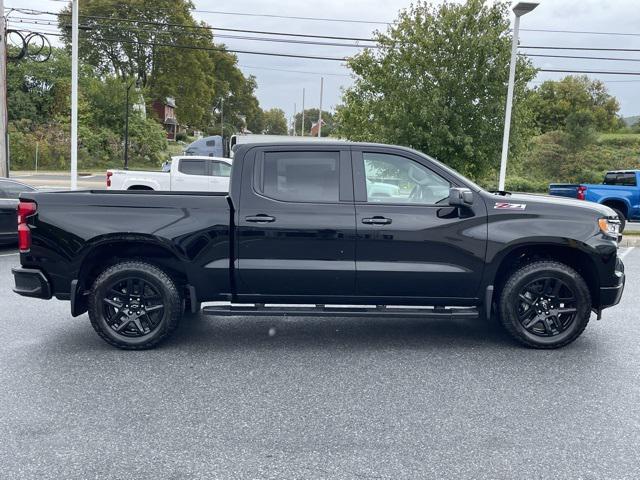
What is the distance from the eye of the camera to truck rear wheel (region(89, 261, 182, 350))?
506 centimetres

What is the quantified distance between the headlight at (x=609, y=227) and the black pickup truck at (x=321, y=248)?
2 centimetres

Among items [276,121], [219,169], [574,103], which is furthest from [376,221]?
[276,121]

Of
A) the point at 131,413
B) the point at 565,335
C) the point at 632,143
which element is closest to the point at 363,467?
the point at 131,413

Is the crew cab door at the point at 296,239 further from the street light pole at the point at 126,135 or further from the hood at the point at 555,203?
the street light pole at the point at 126,135

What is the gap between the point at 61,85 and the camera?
149ft

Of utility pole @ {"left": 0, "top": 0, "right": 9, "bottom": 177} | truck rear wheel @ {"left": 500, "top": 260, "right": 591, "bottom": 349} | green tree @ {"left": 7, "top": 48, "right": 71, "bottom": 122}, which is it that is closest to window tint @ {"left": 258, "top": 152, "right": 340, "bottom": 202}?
truck rear wheel @ {"left": 500, "top": 260, "right": 591, "bottom": 349}

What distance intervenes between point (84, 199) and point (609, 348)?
5.07 meters

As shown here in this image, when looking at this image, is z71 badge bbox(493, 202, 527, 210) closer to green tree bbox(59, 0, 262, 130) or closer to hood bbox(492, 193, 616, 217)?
hood bbox(492, 193, 616, 217)

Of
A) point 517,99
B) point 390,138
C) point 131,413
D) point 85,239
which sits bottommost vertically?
point 131,413

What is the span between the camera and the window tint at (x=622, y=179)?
16.3 metres

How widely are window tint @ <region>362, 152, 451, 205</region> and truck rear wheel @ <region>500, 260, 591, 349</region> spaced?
107 cm

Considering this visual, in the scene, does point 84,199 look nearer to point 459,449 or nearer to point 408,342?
point 408,342

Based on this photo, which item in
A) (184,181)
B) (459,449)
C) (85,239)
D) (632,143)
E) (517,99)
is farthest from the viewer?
(632,143)

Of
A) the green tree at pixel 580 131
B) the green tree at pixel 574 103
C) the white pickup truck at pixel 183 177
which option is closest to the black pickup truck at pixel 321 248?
the white pickup truck at pixel 183 177
